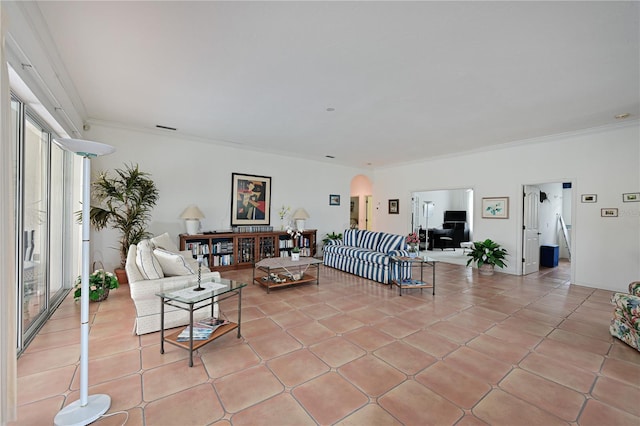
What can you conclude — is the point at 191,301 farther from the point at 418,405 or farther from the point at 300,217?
the point at 300,217

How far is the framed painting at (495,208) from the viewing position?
19.2 feet

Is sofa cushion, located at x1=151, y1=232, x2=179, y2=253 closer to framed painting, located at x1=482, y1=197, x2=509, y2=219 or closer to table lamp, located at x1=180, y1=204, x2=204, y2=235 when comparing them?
table lamp, located at x1=180, y1=204, x2=204, y2=235

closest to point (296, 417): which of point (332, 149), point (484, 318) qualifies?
point (484, 318)

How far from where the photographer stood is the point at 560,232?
764 centimetres

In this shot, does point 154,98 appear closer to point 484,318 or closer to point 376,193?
point 484,318

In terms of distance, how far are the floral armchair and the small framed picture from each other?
17.6 feet

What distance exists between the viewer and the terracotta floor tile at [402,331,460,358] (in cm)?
251

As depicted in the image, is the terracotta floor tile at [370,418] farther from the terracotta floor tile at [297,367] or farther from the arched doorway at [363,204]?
the arched doorway at [363,204]

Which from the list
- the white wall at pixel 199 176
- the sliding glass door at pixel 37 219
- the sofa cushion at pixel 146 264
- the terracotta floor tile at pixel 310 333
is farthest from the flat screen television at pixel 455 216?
the sliding glass door at pixel 37 219

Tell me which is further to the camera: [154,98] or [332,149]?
[332,149]

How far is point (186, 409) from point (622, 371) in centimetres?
343

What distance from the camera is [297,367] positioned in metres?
2.23

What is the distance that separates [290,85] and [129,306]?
3548mm

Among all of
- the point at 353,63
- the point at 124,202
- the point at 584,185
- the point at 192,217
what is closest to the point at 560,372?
the point at 353,63
